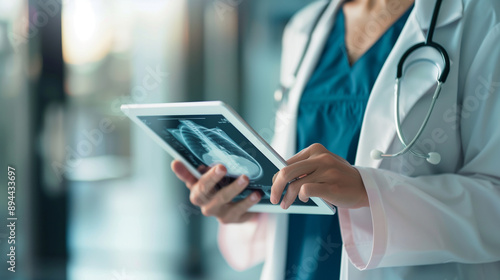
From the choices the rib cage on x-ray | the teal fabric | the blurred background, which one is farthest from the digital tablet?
the blurred background

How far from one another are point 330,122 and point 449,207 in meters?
0.26

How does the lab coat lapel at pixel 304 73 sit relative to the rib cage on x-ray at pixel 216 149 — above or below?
above

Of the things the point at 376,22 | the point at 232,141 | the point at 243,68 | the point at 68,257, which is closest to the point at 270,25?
the point at 243,68

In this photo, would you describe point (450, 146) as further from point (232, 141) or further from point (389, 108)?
point (232, 141)

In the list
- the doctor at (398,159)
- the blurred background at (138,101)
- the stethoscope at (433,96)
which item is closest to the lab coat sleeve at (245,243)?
the doctor at (398,159)

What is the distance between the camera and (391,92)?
2.19 feet

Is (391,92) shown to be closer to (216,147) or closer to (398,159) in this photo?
(398,159)

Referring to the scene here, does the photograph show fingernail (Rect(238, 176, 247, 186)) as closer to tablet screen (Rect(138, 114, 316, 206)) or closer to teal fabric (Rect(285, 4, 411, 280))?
tablet screen (Rect(138, 114, 316, 206))

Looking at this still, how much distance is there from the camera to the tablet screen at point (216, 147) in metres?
0.56

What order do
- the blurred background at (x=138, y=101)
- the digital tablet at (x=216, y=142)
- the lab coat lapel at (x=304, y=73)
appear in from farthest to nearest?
the blurred background at (x=138, y=101), the lab coat lapel at (x=304, y=73), the digital tablet at (x=216, y=142)

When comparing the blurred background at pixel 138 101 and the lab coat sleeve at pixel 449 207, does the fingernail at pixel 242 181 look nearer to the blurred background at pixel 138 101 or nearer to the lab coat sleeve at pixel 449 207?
the lab coat sleeve at pixel 449 207

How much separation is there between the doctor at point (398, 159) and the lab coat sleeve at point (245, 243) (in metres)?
0.07

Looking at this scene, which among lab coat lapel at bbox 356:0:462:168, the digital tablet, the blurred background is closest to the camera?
the digital tablet

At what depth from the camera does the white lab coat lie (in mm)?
582
